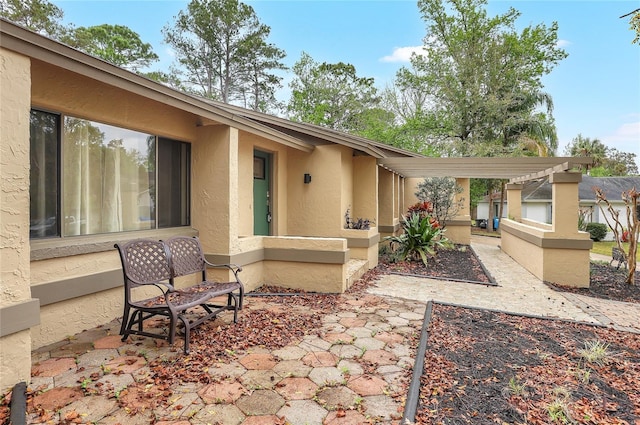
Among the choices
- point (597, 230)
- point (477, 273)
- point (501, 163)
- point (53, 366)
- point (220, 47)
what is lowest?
point (477, 273)

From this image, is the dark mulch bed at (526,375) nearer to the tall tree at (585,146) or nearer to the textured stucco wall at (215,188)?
the textured stucco wall at (215,188)

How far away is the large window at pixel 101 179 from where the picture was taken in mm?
3724

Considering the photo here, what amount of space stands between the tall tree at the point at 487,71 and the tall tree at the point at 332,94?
5303mm

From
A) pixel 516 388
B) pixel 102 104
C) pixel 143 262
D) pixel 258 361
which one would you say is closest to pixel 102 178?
pixel 102 104

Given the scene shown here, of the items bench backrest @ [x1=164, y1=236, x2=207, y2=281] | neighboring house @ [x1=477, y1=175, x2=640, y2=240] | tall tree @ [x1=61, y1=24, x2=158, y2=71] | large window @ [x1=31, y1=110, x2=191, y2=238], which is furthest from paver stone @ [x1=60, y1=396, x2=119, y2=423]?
neighboring house @ [x1=477, y1=175, x2=640, y2=240]

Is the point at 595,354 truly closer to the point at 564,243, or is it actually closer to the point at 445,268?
the point at 564,243

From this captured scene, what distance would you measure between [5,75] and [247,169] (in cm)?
423

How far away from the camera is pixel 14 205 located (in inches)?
103

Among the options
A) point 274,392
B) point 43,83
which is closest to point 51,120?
point 43,83

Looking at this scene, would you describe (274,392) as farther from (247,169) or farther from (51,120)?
(247,169)

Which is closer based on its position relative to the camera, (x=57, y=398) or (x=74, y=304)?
(x=57, y=398)

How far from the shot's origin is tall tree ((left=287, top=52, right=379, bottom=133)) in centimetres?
2381

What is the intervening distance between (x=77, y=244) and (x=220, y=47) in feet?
64.4

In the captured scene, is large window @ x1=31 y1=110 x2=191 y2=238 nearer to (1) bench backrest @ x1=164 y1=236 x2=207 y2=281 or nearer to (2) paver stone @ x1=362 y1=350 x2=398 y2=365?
(1) bench backrest @ x1=164 y1=236 x2=207 y2=281
